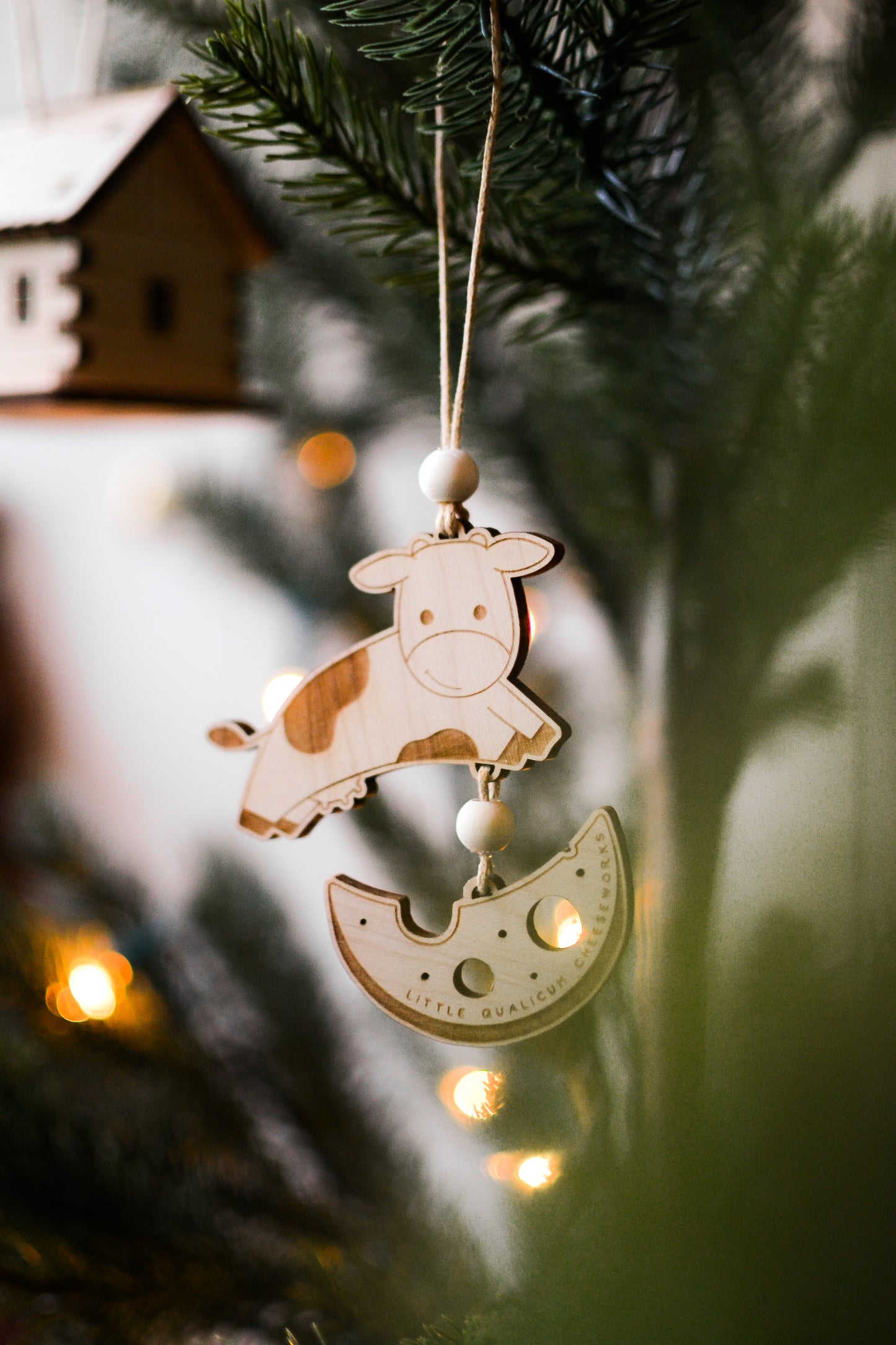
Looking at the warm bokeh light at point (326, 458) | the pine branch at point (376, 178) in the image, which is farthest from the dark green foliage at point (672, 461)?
the warm bokeh light at point (326, 458)

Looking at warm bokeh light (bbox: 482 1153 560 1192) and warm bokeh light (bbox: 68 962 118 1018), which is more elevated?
warm bokeh light (bbox: 68 962 118 1018)

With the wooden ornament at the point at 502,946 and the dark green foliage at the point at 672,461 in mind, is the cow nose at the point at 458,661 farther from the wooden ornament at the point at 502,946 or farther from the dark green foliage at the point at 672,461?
the dark green foliage at the point at 672,461

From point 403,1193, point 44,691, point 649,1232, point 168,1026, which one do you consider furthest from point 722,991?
point 44,691

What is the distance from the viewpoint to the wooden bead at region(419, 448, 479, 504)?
1.10 ft

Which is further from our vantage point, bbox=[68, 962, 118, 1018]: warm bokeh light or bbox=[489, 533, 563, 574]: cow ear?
bbox=[68, 962, 118, 1018]: warm bokeh light

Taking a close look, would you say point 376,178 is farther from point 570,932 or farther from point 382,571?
point 570,932

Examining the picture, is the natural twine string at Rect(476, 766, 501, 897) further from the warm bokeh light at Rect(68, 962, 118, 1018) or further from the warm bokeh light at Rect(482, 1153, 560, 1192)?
the warm bokeh light at Rect(68, 962, 118, 1018)

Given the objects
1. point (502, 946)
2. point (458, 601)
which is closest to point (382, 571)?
point (458, 601)

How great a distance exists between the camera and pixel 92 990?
1.92 ft

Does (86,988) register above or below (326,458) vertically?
below

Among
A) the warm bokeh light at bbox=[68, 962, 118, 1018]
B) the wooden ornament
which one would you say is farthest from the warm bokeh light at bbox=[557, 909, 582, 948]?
the warm bokeh light at bbox=[68, 962, 118, 1018]

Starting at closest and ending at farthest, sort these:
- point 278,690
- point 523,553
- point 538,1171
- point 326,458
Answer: point 523,553, point 538,1171, point 278,690, point 326,458

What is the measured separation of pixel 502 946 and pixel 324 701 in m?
0.11

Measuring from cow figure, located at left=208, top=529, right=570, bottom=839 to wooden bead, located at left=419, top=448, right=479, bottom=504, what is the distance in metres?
0.02
